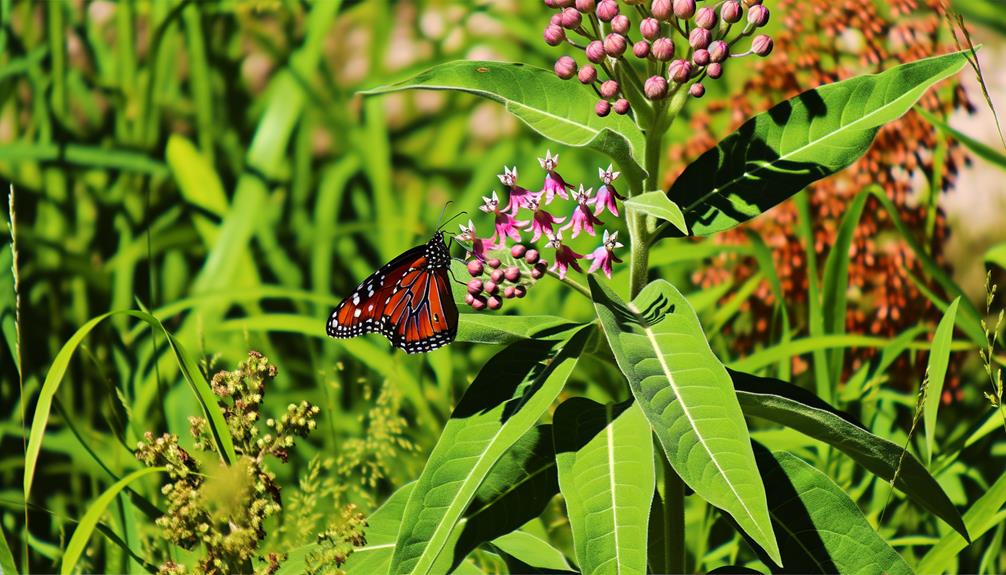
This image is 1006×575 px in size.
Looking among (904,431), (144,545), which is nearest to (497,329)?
(144,545)

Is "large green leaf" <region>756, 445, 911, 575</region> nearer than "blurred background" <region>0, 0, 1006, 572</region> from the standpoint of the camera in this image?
Yes

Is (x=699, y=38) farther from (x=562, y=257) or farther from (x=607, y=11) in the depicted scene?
(x=562, y=257)

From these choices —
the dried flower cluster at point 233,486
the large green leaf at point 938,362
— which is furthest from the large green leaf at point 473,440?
the large green leaf at point 938,362

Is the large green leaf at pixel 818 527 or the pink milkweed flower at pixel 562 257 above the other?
the pink milkweed flower at pixel 562 257

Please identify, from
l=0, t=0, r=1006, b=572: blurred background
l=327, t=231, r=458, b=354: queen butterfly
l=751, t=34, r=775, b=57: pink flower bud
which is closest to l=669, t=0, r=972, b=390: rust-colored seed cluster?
l=0, t=0, r=1006, b=572: blurred background

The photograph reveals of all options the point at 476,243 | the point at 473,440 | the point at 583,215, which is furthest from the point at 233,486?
the point at 583,215

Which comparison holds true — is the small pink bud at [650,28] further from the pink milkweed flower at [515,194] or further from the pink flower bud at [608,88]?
the pink milkweed flower at [515,194]

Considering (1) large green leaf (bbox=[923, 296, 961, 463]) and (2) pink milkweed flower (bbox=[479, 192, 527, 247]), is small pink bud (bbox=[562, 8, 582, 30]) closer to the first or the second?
(2) pink milkweed flower (bbox=[479, 192, 527, 247])
